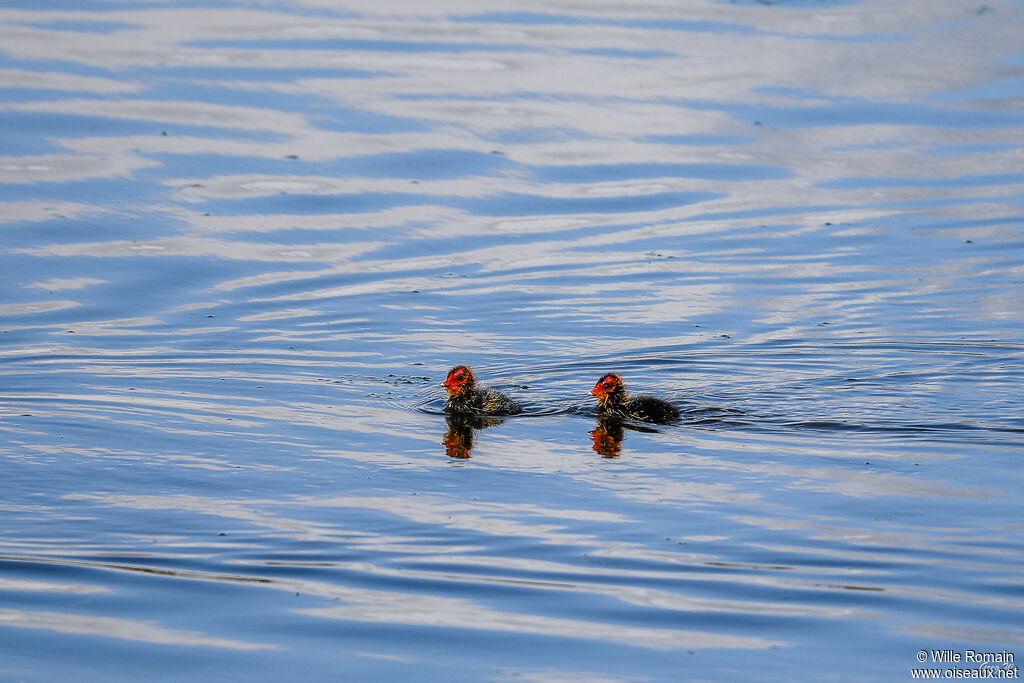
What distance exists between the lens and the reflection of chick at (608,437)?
9039 millimetres

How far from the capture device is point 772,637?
614cm

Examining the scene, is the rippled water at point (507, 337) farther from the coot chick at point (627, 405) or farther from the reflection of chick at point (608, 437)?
the coot chick at point (627, 405)

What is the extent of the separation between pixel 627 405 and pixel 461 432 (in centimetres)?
117

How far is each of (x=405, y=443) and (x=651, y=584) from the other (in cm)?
297

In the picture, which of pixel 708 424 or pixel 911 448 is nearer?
pixel 911 448

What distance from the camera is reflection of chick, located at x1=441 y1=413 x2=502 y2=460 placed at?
29.9ft

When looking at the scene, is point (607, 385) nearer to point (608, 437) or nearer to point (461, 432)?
point (608, 437)

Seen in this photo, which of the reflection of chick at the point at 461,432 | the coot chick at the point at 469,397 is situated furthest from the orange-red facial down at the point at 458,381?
the reflection of chick at the point at 461,432

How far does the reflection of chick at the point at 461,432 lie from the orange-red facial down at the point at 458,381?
0.19m

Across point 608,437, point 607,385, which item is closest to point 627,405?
point 607,385

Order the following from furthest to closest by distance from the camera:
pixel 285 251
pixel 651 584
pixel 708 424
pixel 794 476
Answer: pixel 285 251, pixel 708 424, pixel 794 476, pixel 651 584

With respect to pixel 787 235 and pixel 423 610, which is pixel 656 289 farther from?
pixel 423 610

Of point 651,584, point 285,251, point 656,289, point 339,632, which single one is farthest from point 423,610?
point 285,251

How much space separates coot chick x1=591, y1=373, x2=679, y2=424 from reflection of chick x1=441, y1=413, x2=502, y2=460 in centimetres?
77
